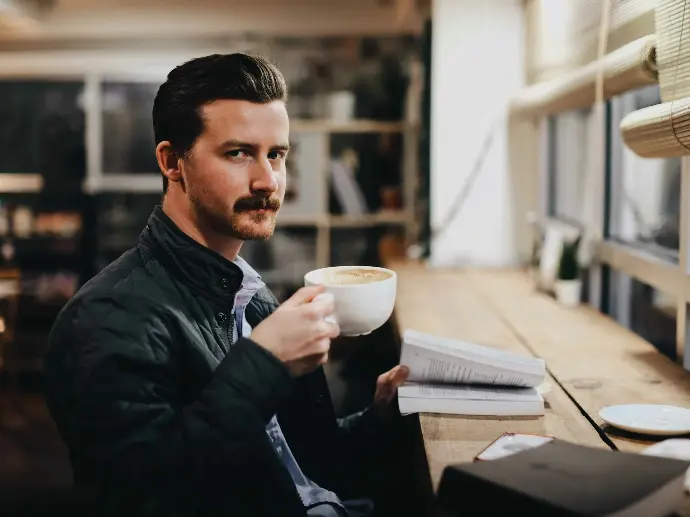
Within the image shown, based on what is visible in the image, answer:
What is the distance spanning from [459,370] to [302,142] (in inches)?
153

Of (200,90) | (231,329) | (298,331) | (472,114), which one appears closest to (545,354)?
(231,329)

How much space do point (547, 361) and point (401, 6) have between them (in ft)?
11.6

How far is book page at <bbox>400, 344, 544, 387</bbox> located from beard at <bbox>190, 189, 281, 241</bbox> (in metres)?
0.39

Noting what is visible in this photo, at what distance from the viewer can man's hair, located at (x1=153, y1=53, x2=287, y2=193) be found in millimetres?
1330

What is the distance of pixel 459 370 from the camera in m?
1.52

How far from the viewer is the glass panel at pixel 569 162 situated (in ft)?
11.0

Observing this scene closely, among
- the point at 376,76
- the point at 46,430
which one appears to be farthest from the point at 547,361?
the point at 376,76

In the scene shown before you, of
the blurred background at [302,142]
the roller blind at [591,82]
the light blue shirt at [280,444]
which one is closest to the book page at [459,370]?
the light blue shirt at [280,444]

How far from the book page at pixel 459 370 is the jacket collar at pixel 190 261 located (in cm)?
39

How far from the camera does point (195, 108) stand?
133 centimetres

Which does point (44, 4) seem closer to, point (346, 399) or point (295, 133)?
point (295, 133)

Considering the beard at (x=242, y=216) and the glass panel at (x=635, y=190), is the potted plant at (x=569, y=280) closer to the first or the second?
the glass panel at (x=635, y=190)

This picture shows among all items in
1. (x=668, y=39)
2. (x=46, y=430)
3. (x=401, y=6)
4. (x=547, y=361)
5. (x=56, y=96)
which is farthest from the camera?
(x=56, y=96)

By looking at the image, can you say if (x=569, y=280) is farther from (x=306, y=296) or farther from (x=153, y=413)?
(x=153, y=413)
